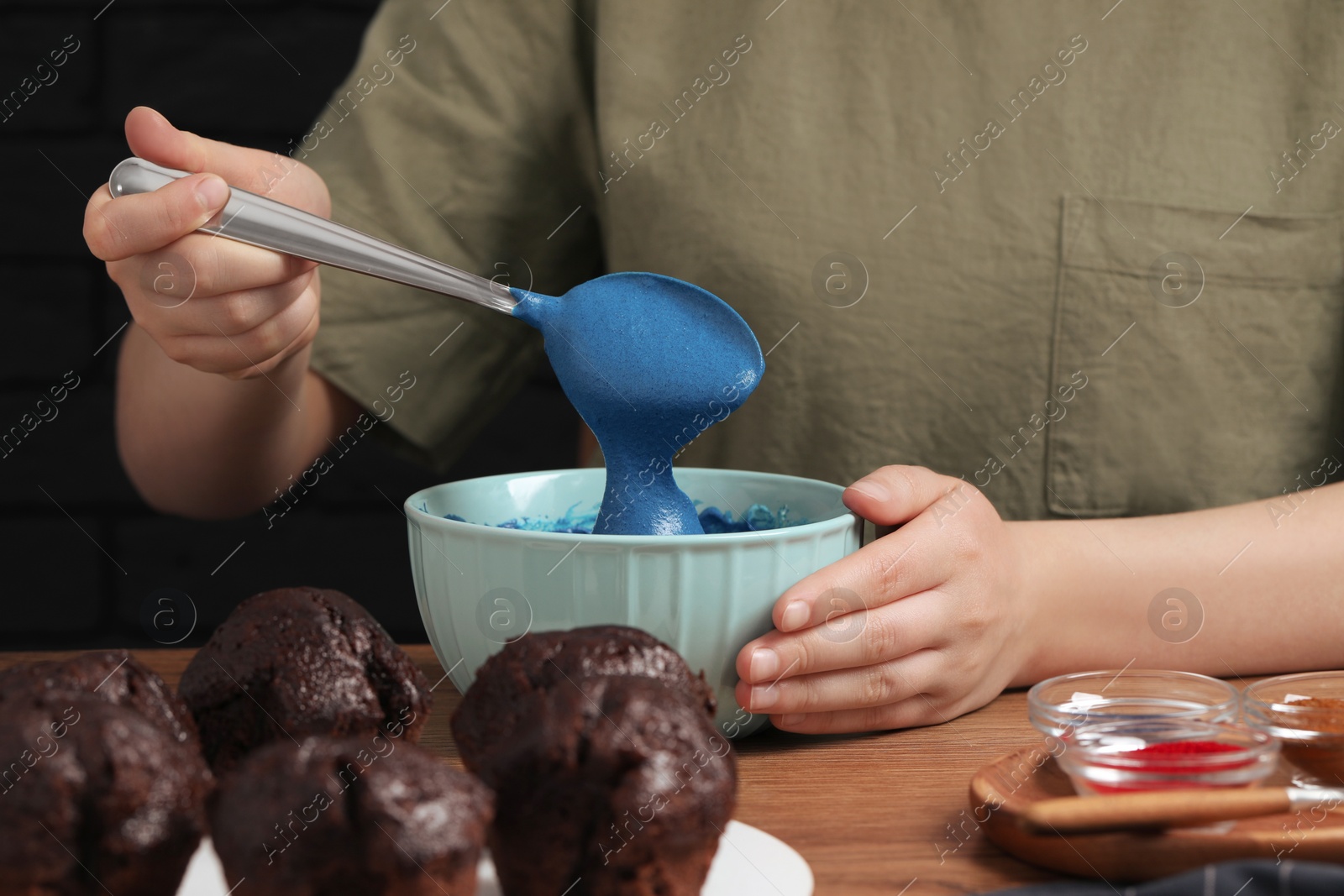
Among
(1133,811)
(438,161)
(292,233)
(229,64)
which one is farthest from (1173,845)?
(229,64)

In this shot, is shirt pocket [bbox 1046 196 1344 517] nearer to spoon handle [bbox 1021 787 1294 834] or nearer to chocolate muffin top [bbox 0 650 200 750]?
spoon handle [bbox 1021 787 1294 834]

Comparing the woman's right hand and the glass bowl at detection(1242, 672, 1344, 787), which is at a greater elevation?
the woman's right hand

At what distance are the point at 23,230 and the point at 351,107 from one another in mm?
611

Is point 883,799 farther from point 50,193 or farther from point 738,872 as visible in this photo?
point 50,193

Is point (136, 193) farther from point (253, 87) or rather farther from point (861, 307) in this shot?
point (253, 87)

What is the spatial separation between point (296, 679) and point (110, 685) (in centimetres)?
8

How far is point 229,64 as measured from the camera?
5.11 feet

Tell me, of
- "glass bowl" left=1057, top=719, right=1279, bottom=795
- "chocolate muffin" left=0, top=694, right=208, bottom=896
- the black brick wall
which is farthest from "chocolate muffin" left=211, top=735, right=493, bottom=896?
the black brick wall

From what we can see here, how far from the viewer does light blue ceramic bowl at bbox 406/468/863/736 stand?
0.67 m

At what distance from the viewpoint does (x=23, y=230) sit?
5.00 feet

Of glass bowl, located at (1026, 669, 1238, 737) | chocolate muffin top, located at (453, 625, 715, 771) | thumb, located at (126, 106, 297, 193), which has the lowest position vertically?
Result: glass bowl, located at (1026, 669, 1238, 737)

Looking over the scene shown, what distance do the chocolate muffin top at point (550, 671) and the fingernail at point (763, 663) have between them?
0.11m

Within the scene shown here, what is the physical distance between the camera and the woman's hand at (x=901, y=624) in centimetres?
68

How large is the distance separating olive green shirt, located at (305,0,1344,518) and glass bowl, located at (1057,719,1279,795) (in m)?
0.56
